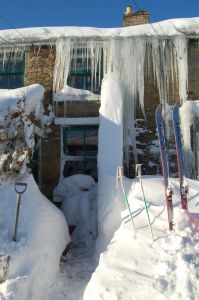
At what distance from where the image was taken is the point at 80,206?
8047 mm

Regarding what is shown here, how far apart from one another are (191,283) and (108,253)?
4.54 ft

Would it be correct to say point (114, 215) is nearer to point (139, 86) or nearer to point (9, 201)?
point (9, 201)

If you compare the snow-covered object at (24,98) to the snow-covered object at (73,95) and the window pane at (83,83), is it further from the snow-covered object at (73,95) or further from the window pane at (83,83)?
the window pane at (83,83)

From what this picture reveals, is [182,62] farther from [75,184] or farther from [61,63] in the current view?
[75,184]

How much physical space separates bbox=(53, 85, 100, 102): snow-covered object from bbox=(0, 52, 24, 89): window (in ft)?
4.87

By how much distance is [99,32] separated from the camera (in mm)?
10102

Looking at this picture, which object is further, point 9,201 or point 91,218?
point 91,218

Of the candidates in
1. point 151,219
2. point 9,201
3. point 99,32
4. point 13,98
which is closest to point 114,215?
point 151,219

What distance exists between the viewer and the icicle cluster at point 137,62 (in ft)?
32.4

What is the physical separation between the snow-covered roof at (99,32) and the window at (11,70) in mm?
430

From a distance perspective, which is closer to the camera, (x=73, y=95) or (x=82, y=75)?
(x=73, y=95)

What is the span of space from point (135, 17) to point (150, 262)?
29.9ft

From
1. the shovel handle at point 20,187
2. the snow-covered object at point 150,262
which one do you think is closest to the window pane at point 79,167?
the shovel handle at point 20,187

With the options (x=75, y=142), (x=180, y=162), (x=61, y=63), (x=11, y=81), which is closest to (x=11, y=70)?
(x=11, y=81)
